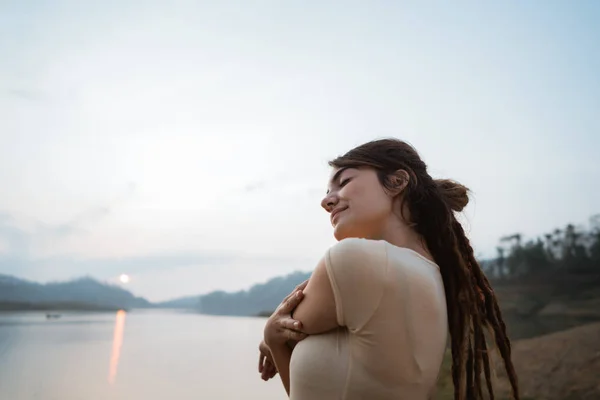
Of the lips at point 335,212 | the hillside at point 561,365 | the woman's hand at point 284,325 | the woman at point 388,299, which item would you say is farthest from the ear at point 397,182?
the hillside at point 561,365

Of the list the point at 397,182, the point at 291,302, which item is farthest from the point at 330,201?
the point at 291,302

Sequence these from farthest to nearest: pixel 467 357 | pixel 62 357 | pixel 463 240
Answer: pixel 62 357
pixel 463 240
pixel 467 357

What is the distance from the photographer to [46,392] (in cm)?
935

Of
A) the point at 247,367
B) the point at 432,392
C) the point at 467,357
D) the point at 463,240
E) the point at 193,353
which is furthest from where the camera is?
the point at 193,353

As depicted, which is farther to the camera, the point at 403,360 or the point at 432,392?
the point at 432,392

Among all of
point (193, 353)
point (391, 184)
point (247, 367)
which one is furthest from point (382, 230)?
point (193, 353)

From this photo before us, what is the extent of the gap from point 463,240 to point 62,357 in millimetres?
15724

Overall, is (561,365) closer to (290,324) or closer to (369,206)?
(369,206)

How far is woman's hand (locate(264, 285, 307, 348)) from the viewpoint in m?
1.20

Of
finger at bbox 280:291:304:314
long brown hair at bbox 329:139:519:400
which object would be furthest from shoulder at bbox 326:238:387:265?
long brown hair at bbox 329:139:519:400

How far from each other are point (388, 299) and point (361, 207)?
0.29m

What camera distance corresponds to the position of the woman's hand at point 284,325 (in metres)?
1.20

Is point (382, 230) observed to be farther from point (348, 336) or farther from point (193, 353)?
point (193, 353)

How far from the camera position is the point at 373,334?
3.49 feet
